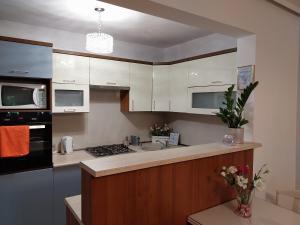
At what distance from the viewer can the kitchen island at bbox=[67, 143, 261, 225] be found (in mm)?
1079

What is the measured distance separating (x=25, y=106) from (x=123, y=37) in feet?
5.20

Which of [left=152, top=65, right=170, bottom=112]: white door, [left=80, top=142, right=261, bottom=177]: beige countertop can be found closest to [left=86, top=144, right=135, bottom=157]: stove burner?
[left=152, top=65, right=170, bottom=112]: white door

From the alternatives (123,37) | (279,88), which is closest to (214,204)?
(279,88)

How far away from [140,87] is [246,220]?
2.22 metres

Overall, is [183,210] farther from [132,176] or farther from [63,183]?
[63,183]

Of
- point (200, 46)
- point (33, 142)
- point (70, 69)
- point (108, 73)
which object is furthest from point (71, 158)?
point (200, 46)

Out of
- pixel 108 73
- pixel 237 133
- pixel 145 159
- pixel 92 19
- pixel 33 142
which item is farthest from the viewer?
pixel 108 73

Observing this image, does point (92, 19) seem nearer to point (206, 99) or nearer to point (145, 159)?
point (206, 99)

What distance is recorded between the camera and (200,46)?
10.2ft

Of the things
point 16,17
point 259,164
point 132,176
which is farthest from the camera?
point 16,17

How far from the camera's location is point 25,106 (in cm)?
222

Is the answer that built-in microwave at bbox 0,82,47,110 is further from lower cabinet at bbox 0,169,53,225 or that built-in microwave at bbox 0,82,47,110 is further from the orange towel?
lower cabinet at bbox 0,169,53,225

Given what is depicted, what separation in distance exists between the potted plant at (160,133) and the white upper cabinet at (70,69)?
1400 mm

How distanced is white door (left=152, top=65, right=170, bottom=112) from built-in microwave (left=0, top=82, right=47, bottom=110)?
154 centimetres
